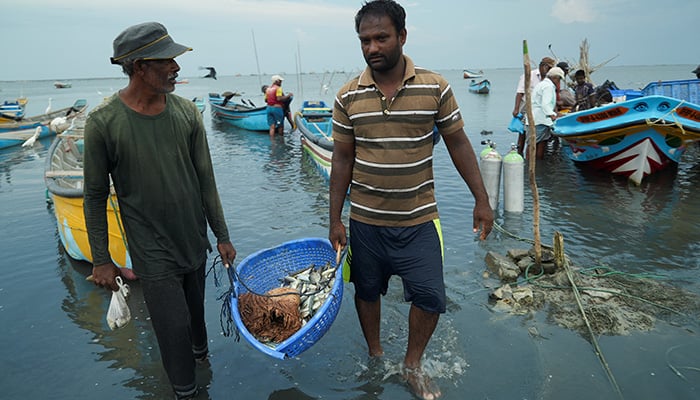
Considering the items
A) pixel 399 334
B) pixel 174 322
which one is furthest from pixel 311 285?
pixel 174 322

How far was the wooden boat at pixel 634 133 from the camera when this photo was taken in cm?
822

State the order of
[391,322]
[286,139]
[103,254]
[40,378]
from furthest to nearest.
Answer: [286,139] → [391,322] → [40,378] → [103,254]

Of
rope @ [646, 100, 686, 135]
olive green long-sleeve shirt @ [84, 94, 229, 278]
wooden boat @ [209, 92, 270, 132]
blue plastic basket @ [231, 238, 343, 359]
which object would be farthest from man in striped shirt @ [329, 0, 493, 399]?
wooden boat @ [209, 92, 270, 132]

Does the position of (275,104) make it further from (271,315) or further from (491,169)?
(271,315)

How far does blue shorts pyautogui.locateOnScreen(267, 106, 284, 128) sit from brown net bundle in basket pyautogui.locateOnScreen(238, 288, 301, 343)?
585 inches

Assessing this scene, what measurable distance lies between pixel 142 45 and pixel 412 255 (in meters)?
2.08

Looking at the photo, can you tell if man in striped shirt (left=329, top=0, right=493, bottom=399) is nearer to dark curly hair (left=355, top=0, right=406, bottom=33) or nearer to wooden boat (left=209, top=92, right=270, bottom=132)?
dark curly hair (left=355, top=0, right=406, bottom=33)

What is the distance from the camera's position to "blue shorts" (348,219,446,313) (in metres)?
3.06

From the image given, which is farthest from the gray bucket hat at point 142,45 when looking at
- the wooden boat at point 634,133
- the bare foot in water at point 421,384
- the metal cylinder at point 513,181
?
the wooden boat at point 634,133

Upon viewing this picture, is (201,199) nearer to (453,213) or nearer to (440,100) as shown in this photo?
(440,100)

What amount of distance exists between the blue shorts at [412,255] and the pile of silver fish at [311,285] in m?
0.57

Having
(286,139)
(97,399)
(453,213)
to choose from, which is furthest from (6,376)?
(286,139)

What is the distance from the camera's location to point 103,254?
2.78 m

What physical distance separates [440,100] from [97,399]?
11.1ft
